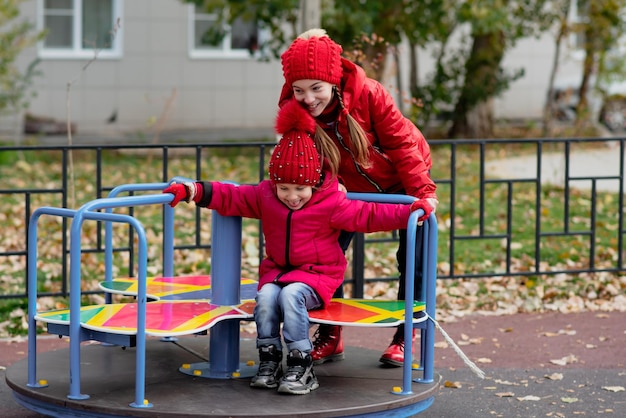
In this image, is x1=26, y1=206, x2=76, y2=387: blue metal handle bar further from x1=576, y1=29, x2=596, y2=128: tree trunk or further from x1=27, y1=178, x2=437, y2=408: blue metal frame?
x1=576, y1=29, x2=596, y2=128: tree trunk

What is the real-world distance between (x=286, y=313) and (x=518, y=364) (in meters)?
2.13

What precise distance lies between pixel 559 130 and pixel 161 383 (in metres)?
14.2

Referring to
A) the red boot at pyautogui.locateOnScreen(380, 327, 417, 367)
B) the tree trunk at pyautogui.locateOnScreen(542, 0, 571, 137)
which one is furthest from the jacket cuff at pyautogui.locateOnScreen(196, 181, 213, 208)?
the tree trunk at pyautogui.locateOnScreen(542, 0, 571, 137)

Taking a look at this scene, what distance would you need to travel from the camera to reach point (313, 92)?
4855mm

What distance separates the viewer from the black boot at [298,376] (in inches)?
183

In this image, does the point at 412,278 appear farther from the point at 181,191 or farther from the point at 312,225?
the point at 181,191

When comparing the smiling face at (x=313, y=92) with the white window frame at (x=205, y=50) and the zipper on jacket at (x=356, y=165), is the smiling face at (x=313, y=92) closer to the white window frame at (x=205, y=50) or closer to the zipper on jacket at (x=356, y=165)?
the zipper on jacket at (x=356, y=165)

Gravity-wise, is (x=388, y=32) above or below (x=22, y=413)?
above

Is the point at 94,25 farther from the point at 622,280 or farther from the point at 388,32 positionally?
the point at 622,280

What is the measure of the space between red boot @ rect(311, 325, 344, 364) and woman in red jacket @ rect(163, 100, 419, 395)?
0.47m

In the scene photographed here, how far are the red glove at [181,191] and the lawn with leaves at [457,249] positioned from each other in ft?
8.03

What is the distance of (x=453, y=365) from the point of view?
6262mm

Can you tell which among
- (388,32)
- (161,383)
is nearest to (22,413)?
(161,383)

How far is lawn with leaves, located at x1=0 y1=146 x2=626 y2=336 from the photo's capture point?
782cm
